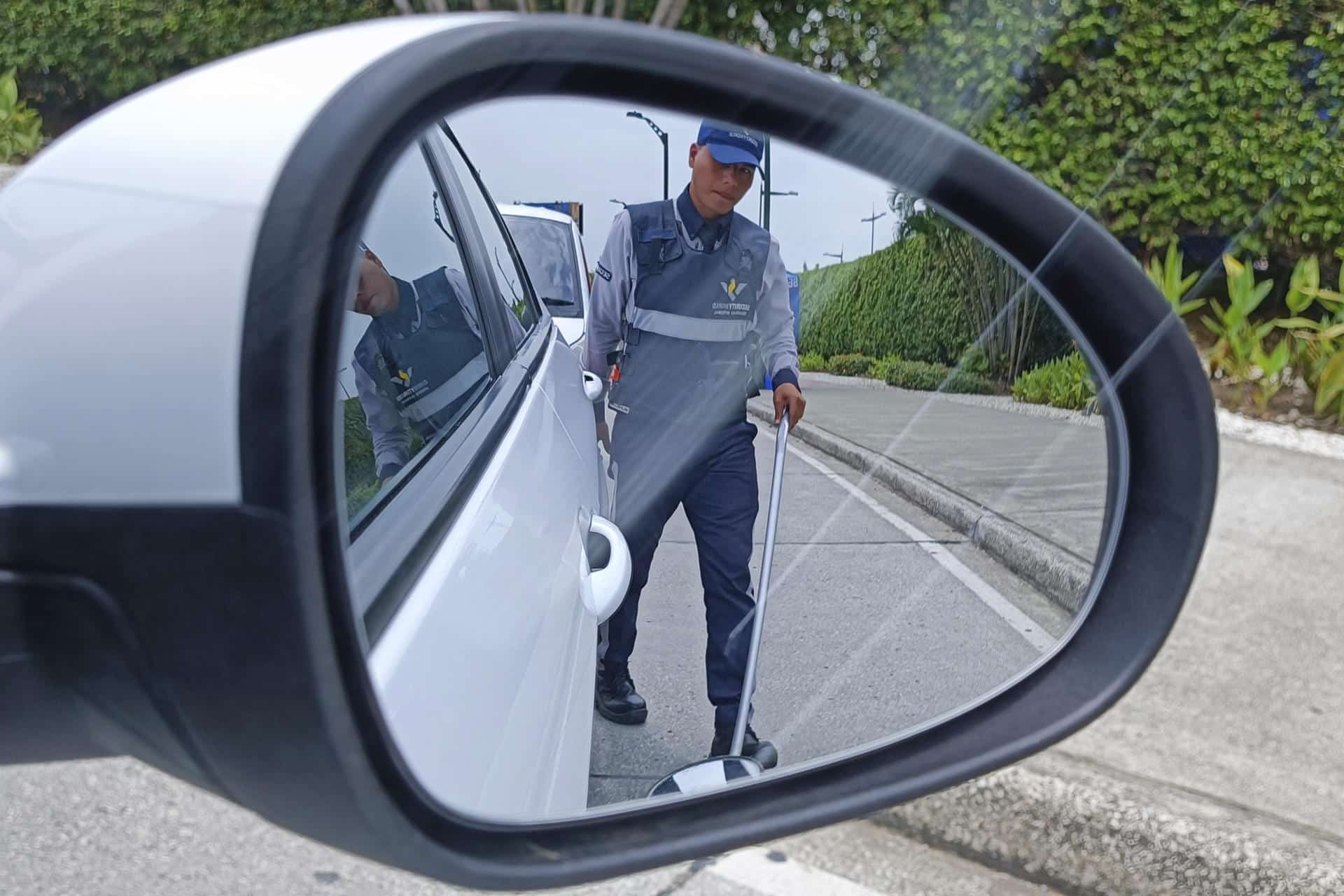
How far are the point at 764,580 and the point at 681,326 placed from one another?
0.31m

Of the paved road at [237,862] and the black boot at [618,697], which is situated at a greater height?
the black boot at [618,697]

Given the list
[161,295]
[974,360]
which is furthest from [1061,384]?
[161,295]

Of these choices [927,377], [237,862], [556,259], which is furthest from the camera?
[237,862]

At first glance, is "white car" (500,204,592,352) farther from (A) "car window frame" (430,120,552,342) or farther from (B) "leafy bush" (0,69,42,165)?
(B) "leafy bush" (0,69,42,165)

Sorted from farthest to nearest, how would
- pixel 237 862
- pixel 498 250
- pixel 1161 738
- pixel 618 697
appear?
pixel 1161 738, pixel 237 862, pixel 498 250, pixel 618 697

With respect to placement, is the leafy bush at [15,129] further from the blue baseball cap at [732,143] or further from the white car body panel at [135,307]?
the white car body panel at [135,307]

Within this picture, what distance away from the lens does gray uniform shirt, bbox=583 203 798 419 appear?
1196 mm

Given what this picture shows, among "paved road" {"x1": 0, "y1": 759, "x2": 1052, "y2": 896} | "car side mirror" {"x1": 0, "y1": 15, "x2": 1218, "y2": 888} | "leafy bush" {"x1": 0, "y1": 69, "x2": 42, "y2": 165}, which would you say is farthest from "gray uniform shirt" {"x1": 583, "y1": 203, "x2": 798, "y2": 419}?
"leafy bush" {"x1": 0, "y1": 69, "x2": 42, "y2": 165}

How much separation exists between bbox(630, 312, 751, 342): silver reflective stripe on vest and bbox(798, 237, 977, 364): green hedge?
11cm

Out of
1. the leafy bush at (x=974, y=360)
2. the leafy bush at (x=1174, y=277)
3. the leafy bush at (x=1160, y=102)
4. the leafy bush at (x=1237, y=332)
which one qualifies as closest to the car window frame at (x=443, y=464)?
the leafy bush at (x=974, y=360)

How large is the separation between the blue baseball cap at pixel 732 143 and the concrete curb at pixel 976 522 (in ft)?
0.86

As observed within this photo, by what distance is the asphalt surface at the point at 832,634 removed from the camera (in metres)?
1.25

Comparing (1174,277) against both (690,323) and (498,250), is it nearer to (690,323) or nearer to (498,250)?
(498,250)

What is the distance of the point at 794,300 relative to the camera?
3.96 ft
